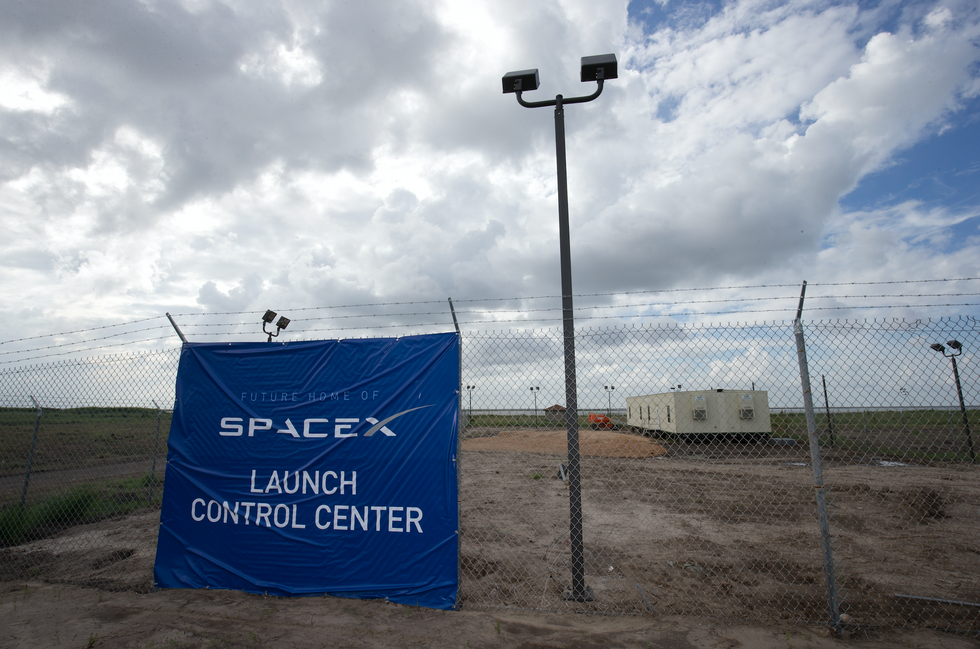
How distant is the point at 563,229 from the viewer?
4645 millimetres

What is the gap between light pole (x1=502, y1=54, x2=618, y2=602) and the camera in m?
4.15

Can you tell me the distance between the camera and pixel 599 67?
14.4ft

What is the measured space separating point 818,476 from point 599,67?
3.99m

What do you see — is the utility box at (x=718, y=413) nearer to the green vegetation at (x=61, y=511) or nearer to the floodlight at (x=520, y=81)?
the green vegetation at (x=61, y=511)

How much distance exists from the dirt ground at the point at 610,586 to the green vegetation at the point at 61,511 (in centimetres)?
36

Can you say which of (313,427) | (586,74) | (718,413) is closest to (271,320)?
(313,427)

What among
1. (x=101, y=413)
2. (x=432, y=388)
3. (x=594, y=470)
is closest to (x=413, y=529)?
(x=432, y=388)

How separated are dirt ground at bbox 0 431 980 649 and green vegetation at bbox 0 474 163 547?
1.18 ft

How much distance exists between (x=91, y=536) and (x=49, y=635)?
3700 millimetres

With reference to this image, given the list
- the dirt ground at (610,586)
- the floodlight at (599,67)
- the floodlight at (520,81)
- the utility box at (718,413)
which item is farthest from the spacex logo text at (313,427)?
the utility box at (718,413)

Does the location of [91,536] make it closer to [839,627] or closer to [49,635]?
[49,635]

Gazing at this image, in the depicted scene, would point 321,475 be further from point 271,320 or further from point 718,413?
point 718,413

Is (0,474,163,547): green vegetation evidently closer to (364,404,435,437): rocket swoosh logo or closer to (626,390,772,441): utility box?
(364,404,435,437): rocket swoosh logo

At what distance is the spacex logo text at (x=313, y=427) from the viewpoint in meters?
4.60
